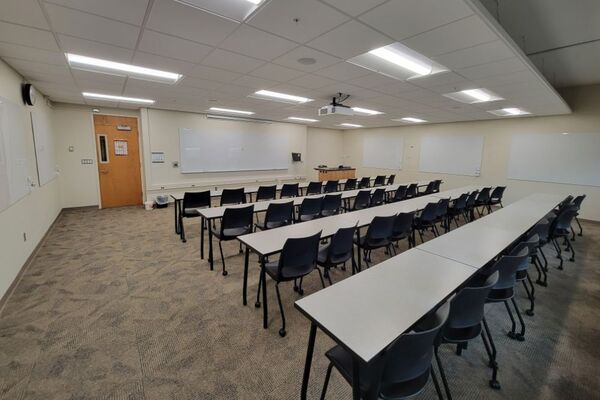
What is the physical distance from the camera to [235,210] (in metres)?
3.52

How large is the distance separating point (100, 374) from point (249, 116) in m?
7.54

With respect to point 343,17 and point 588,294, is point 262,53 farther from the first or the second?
point 588,294

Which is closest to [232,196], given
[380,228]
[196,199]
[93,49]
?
[196,199]

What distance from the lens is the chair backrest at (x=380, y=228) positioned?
312cm

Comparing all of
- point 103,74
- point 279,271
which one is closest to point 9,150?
point 103,74

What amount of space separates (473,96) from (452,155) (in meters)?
4.06

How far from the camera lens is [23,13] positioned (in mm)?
2137

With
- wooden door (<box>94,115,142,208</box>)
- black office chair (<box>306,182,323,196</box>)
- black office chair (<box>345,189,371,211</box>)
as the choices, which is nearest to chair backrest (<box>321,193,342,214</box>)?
black office chair (<box>345,189,371,211</box>)

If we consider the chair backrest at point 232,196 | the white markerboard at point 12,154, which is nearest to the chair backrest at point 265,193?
the chair backrest at point 232,196

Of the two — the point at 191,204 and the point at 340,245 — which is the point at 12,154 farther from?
the point at 340,245

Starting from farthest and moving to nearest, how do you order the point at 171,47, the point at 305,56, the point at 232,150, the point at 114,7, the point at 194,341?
1. the point at 232,150
2. the point at 305,56
3. the point at 171,47
4. the point at 194,341
5. the point at 114,7

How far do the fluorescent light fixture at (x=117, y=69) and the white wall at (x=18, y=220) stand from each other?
791 mm

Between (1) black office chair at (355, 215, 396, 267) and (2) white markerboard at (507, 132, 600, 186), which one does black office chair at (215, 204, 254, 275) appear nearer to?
(1) black office chair at (355, 215, 396, 267)

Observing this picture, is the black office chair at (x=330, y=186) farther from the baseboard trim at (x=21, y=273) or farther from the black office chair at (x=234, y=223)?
the baseboard trim at (x=21, y=273)
